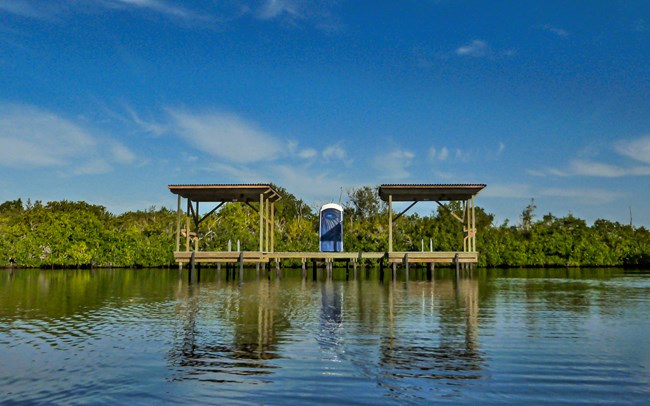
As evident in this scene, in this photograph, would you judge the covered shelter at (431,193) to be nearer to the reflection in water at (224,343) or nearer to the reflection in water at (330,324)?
the reflection in water at (330,324)

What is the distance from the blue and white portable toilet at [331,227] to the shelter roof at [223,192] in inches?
130

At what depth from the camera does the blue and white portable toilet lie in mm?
33781

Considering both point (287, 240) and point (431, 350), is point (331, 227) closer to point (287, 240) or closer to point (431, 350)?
point (287, 240)

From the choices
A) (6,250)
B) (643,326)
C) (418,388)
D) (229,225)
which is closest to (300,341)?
(418,388)

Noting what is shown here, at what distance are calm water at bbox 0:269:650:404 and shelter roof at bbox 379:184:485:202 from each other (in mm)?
10870

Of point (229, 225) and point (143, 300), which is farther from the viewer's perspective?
point (229, 225)

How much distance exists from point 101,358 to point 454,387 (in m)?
5.35

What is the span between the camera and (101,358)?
899 cm

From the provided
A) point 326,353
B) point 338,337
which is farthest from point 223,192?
point 326,353

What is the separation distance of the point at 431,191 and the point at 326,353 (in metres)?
19.7

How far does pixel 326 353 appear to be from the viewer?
30.2 feet

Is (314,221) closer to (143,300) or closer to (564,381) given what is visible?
(143,300)

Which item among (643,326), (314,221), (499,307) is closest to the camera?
(643,326)

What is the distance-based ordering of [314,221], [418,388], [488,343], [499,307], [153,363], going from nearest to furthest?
1. [418,388]
2. [153,363]
3. [488,343]
4. [499,307]
5. [314,221]
